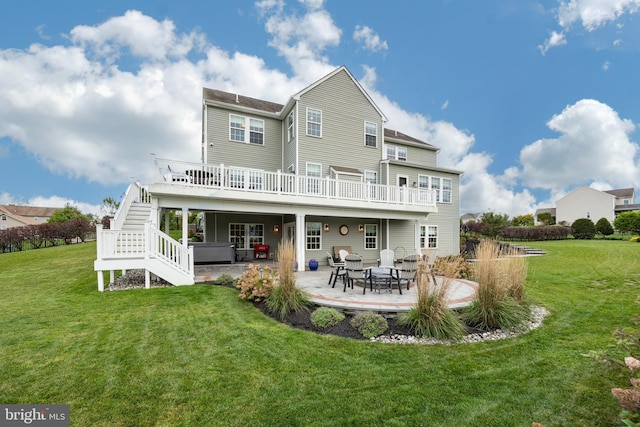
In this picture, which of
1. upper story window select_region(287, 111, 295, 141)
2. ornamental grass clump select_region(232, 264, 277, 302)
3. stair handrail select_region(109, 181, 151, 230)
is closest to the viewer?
ornamental grass clump select_region(232, 264, 277, 302)

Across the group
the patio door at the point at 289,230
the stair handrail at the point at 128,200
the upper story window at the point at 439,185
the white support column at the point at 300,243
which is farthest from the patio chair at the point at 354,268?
the upper story window at the point at 439,185

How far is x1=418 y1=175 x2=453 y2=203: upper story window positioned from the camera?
56.8 ft

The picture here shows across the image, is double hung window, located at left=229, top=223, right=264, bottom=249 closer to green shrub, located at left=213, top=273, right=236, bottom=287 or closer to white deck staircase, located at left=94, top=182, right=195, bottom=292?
white deck staircase, located at left=94, top=182, right=195, bottom=292

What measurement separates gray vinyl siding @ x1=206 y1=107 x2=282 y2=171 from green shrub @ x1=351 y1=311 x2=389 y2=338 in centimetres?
1091

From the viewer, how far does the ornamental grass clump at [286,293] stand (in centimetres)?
592

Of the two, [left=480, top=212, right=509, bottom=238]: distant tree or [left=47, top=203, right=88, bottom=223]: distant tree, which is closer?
[left=480, top=212, right=509, bottom=238]: distant tree

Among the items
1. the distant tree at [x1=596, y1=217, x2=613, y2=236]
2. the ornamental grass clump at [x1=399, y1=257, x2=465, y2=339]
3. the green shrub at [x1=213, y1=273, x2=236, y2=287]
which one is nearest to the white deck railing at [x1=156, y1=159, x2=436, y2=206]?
the green shrub at [x1=213, y1=273, x2=236, y2=287]

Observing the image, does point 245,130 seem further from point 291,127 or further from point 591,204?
point 591,204

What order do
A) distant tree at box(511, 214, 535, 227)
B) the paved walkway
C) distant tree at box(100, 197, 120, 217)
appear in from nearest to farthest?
the paved walkway
distant tree at box(100, 197, 120, 217)
distant tree at box(511, 214, 535, 227)

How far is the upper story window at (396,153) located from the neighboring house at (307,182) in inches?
3.1

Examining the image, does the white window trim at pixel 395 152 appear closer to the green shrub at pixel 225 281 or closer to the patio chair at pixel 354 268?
Answer: the patio chair at pixel 354 268

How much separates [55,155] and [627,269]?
92.7 ft

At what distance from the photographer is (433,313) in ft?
16.1

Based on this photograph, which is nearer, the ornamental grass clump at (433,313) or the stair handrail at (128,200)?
the ornamental grass clump at (433,313)
